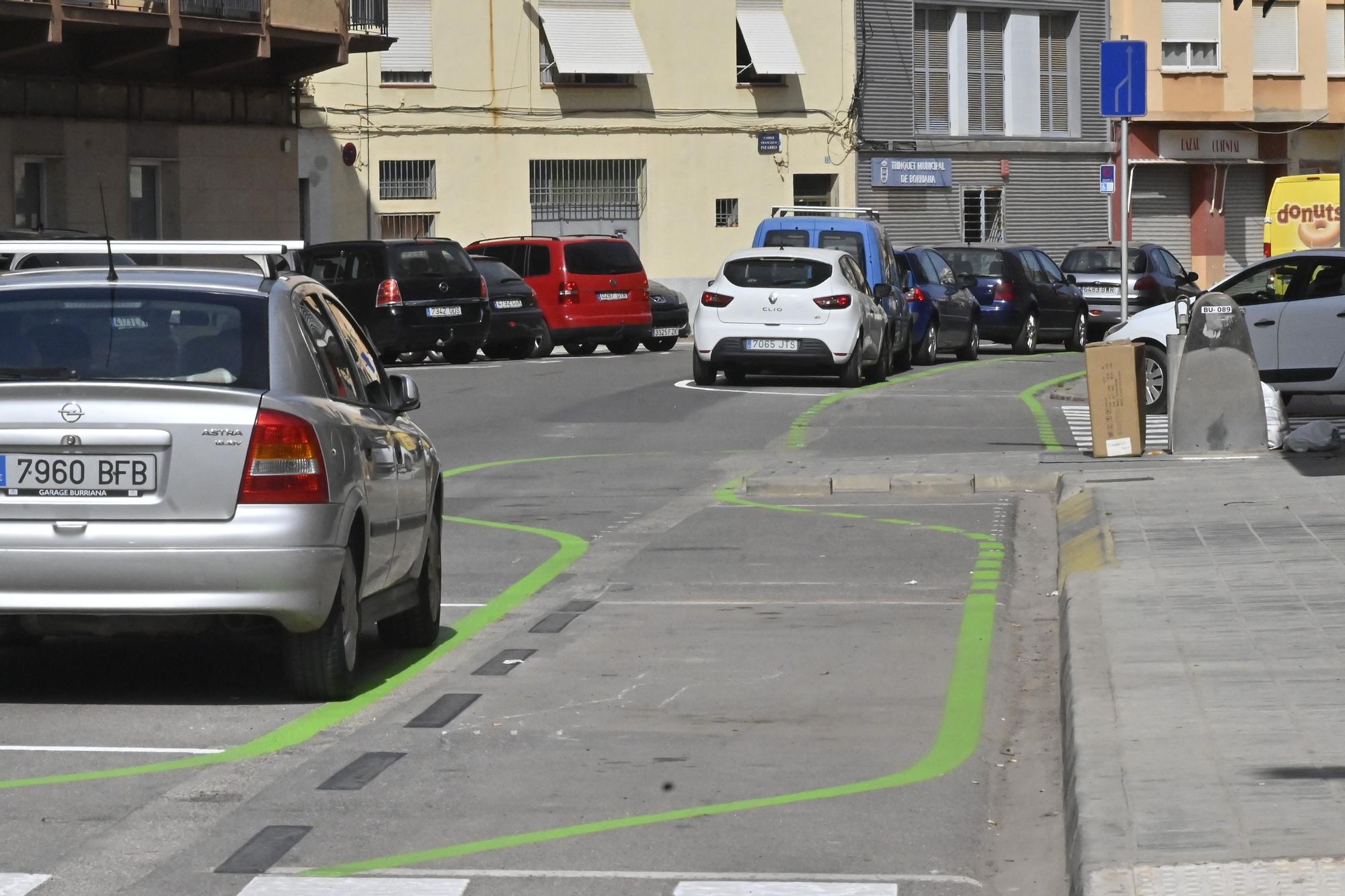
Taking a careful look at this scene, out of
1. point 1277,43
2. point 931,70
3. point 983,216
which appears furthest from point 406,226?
point 1277,43

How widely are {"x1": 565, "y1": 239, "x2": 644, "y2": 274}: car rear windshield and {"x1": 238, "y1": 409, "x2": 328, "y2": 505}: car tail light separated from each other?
25827mm

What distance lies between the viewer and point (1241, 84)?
52156mm

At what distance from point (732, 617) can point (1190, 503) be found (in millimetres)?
3732

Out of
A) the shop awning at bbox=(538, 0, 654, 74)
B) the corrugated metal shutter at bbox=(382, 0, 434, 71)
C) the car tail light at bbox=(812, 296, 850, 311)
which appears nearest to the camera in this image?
the car tail light at bbox=(812, 296, 850, 311)

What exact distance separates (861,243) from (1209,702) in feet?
70.0

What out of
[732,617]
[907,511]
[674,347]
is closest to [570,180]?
[674,347]

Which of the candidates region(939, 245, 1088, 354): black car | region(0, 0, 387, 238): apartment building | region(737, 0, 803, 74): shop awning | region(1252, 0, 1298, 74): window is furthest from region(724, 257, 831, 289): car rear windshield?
region(1252, 0, 1298, 74): window

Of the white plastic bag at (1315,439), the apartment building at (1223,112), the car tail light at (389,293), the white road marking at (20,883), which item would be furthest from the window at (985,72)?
the white road marking at (20,883)

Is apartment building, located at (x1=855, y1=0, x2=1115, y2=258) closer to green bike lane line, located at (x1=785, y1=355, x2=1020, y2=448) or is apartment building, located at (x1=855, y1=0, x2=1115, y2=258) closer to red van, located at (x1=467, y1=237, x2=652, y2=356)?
red van, located at (x1=467, y1=237, x2=652, y2=356)

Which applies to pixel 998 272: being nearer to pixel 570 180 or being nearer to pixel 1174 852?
pixel 570 180

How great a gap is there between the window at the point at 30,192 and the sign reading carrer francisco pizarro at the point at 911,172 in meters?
20.0

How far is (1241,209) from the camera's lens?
174ft

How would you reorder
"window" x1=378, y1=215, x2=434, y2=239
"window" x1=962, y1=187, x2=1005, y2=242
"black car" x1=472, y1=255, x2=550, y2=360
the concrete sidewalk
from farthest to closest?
"window" x1=962, y1=187, x2=1005, y2=242 → "window" x1=378, y1=215, x2=434, y2=239 → "black car" x1=472, y1=255, x2=550, y2=360 → the concrete sidewalk

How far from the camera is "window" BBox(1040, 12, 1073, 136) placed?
51.0 meters
